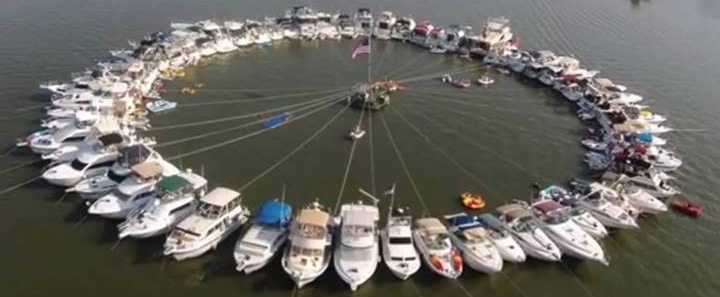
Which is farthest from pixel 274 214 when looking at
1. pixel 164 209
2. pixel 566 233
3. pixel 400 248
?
pixel 566 233

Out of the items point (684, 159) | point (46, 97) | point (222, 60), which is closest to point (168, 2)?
point (222, 60)

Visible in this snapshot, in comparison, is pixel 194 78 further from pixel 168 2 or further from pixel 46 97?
pixel 168 2

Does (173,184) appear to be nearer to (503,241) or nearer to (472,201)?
(472,201)

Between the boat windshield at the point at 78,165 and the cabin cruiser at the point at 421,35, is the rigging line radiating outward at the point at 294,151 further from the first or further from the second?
the cabin cruiser at the point at 421,35

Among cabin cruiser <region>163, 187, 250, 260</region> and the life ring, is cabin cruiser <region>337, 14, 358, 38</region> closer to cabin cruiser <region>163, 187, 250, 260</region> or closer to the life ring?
the life ring

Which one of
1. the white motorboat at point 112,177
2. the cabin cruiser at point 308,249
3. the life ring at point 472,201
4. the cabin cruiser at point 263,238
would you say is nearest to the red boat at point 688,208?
the life ring at point 472,201

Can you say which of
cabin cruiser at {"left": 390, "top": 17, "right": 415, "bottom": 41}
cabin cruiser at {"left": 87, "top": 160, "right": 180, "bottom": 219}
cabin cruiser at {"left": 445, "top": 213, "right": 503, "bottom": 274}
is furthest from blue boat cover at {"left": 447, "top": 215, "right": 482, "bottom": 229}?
cabin cruiser at {"left": 390, "top": 17, "right": 415, "bottom": 41}
